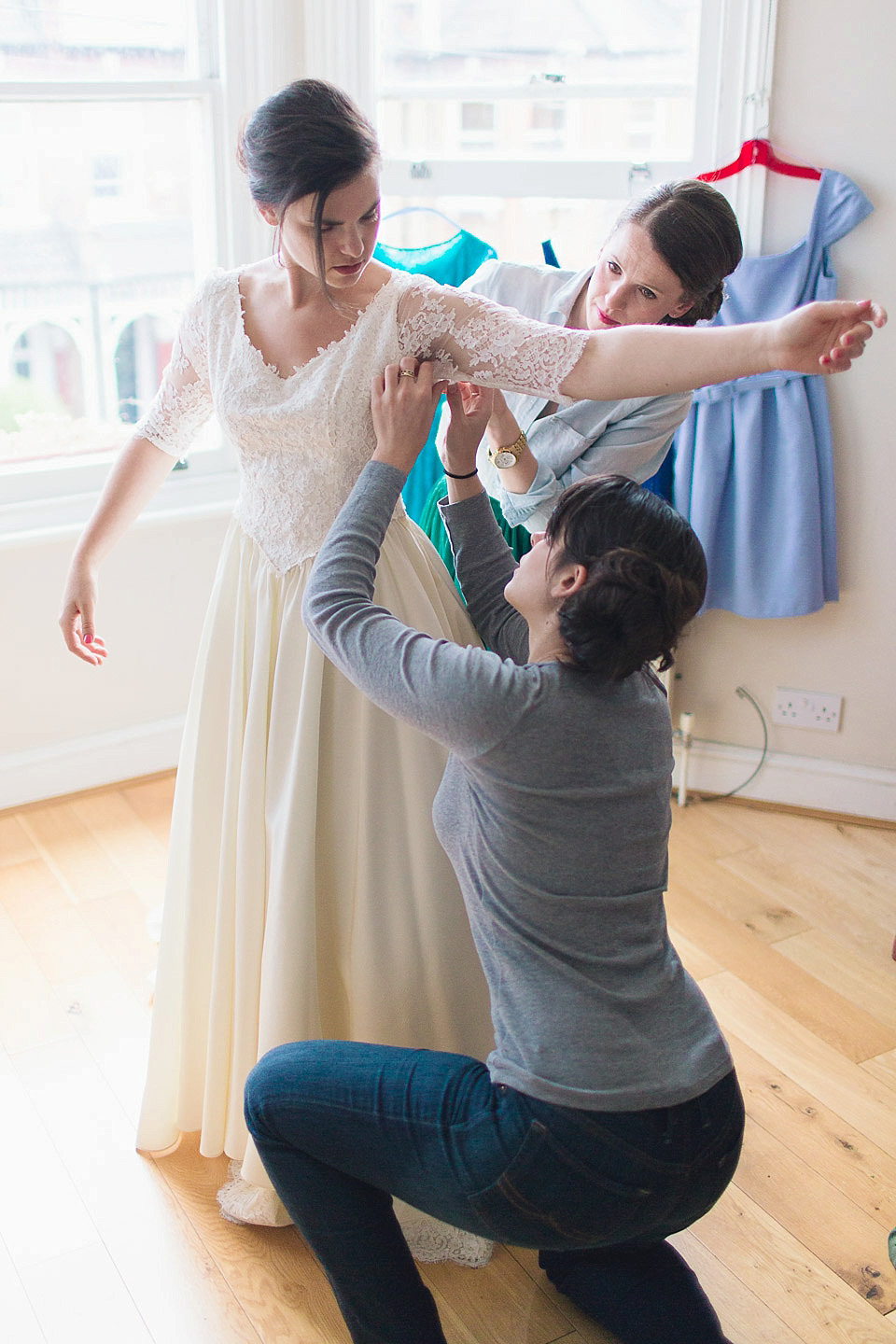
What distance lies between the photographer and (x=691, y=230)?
5.47ft

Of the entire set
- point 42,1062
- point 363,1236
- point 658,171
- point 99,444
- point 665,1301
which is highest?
point 658,171

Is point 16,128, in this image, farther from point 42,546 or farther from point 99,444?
point 42,546

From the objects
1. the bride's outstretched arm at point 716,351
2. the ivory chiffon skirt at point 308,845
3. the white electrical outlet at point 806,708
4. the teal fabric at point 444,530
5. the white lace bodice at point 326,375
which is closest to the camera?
the bride's outstretched arm at point 716,351

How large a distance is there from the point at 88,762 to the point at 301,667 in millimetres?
1529

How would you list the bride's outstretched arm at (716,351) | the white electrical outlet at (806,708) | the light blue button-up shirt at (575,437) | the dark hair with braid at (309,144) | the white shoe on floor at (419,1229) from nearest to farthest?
the bride's outstretched arm at (716,351) → the dark hair with braid at (309,144) → the white shoe on floor at (419,1229) → the light blue button-up shirt at (575,437) → the white electrical outlet at (806,708)

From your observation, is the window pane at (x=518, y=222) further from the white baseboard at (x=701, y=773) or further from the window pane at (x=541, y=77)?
the white baseboard at (x=701, y=773)

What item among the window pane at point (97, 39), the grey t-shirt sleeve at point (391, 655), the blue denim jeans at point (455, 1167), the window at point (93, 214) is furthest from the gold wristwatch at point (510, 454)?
the window pane at point (97, 39)

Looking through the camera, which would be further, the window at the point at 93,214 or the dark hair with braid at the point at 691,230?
the window at the point at 93,214

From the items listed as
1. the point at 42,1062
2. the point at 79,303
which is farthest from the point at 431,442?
the point at 42,1062

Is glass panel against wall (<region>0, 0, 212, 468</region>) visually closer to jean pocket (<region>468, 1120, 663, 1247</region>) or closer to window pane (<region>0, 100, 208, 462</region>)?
window pane (<region>0, 100, 208, 462</region>)

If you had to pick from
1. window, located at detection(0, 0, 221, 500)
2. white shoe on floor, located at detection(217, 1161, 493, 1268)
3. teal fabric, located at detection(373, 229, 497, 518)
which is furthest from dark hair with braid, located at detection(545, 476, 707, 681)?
window, located at detection(0, 0, 221, 500)

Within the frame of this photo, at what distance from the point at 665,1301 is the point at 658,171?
2124 mm

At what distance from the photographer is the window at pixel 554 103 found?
8.08ft

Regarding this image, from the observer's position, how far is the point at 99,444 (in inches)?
113
